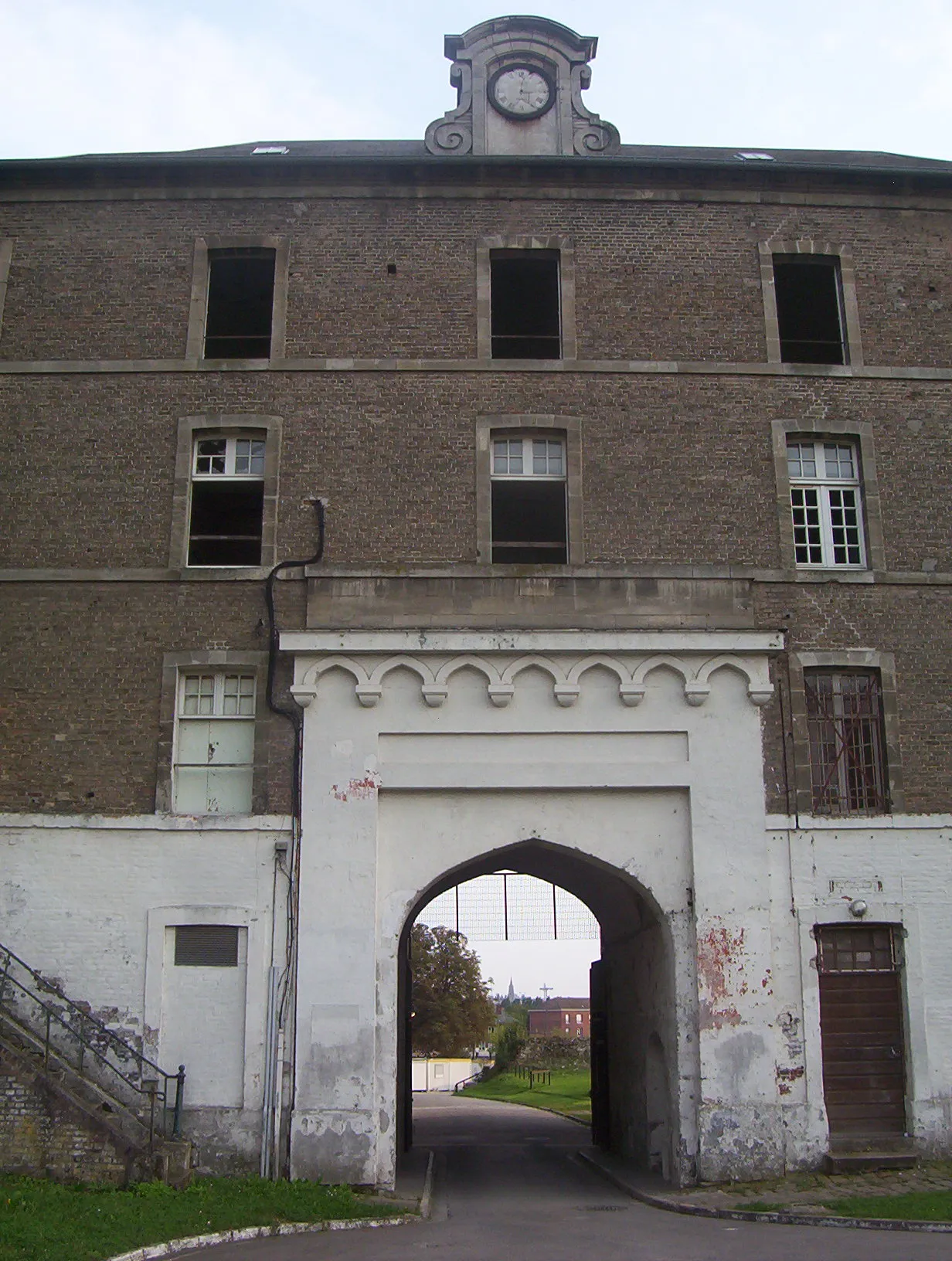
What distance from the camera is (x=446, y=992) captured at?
48.7m

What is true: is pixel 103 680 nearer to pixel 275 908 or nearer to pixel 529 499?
pixel 275 908

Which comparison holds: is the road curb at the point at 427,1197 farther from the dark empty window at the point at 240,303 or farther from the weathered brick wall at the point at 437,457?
the dark empty window at the point at 240,303

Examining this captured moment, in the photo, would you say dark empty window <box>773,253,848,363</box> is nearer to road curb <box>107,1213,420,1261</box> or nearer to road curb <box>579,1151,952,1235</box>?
road curb <box>579,1151,952,1235</box>

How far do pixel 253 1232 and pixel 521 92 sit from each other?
17.0 meters

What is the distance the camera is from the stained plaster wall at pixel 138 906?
16.3 metres

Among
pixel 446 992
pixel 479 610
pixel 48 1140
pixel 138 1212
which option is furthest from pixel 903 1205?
pixel 446 992

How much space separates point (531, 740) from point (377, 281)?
7447 millimetres

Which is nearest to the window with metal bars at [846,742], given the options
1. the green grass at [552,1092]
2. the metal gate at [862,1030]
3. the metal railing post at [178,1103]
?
the metal gate at [862,1030]

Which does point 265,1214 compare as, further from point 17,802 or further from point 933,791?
point 933,791

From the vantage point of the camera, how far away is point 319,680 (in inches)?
677

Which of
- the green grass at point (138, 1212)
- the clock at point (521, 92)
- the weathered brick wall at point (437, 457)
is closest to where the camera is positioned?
the green grass at point (138, 1212)

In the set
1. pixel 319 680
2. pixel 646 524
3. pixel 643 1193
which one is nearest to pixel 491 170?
pixel 646 524

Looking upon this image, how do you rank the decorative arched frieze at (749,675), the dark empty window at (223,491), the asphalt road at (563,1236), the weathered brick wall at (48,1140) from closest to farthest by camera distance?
the asphalt road at (563,1236)
the weathered brick wall at (48,1140)
the decorative arched frieze at (749,675)
the dark empty window at (223,491)

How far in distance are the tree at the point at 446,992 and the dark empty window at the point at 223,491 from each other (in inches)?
1219
